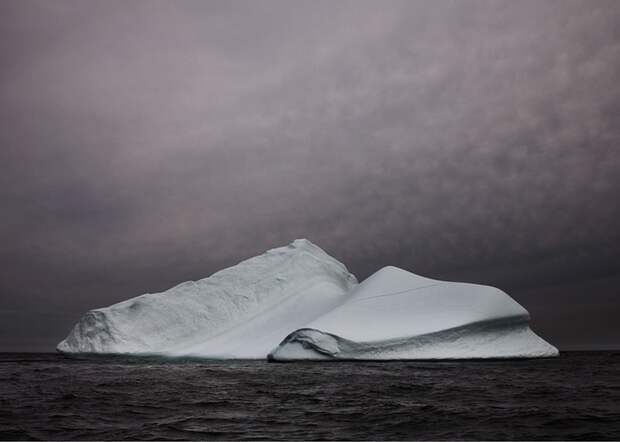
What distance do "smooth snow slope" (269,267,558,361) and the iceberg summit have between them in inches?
2.1

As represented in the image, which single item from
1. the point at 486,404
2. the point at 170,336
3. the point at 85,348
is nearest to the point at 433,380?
the point at 486,404

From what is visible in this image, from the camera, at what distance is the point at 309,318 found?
3803 centimetres

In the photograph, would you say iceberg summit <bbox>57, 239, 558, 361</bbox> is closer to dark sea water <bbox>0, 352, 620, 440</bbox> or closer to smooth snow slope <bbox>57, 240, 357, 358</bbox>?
smooth snow slope <bbox>57, 240, 357, 358</bbox>

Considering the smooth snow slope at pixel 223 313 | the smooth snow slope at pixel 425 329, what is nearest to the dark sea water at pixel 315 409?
the smooth snow slope at pixel 425 329

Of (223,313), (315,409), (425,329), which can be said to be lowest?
(315,409)

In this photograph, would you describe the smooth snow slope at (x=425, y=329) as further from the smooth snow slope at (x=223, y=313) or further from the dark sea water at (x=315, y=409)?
the dark sea water at (x=315, y=409)

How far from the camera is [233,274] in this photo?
43312mm

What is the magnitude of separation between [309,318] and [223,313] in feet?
23.3

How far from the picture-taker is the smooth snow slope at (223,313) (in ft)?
125

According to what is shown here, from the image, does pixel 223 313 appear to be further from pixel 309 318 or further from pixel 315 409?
pixel 315 409

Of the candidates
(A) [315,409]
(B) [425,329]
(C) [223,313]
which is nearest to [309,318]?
(C) [223,313]

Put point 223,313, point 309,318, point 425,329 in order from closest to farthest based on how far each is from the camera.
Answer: point 425,329 → point 309,318 → point 223,313

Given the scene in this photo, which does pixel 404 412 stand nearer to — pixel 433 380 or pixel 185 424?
pixel 185 424

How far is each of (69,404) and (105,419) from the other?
2782 millimetres
